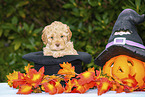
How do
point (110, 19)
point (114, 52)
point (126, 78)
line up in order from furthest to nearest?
point (110, 19), point (114, 52), point (126, 78)

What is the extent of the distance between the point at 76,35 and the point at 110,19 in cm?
54

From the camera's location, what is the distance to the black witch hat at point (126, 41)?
1.28 meters

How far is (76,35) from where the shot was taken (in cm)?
261

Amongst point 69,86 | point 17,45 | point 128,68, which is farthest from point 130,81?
point 17,45

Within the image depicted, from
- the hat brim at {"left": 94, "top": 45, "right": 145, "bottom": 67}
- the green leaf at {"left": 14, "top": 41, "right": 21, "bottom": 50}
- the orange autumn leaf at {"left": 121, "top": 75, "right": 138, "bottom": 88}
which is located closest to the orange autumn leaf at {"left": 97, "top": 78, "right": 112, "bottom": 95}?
the orange autumn leaf at {"left": 121, "top": 75, "right": 138, "bottom": 88}

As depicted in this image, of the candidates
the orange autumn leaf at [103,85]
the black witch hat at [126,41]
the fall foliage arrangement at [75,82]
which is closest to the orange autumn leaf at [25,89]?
the fall foliage arrangement at [75,82]

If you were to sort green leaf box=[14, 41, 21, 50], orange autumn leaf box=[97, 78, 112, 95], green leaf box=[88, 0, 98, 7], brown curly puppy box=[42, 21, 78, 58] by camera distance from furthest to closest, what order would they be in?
green leaf box=[14, 41, 21, 50]
green leaf box=[88, 0, 98, 7]
brown curly puppy box=[42, 21, 78, 58]
orange autumn leaf box=[97, 78, 112, 95]

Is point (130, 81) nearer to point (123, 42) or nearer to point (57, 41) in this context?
point (123, 42)

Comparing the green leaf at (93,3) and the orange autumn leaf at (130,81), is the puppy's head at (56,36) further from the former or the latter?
the green leaf at (93,3)

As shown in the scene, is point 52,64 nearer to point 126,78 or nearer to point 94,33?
point 126,78

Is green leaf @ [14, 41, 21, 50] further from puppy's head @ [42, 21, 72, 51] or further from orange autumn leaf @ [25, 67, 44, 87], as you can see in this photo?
orange autumn leaf @ [25, 67, 44, 87]

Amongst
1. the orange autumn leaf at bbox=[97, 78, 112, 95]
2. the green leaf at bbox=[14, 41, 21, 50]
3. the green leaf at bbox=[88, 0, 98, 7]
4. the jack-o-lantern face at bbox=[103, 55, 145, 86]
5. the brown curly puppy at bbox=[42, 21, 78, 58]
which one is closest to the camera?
the orange autumn leaf at bbox=[97, 78, 112, 95]

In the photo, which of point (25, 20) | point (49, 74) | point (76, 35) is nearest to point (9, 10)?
point (25, 20)

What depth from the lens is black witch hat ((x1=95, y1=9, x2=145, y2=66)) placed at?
128 cm
